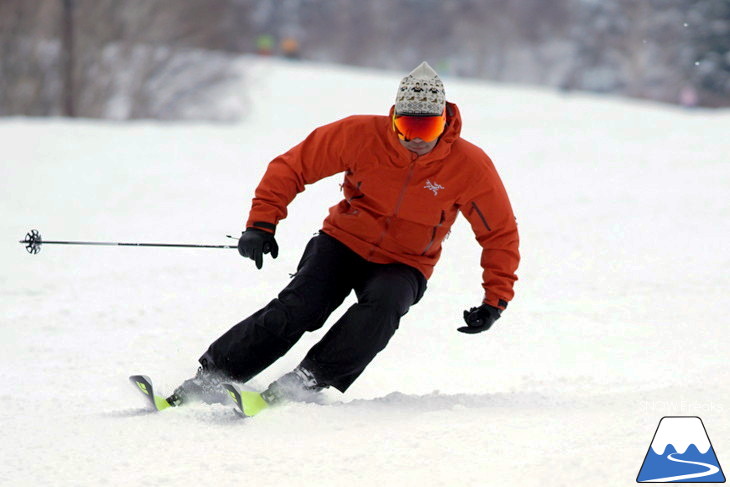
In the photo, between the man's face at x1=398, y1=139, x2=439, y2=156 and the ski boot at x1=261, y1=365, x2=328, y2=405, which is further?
the man's face at x1=398, y1=139, x2=439, y2=156

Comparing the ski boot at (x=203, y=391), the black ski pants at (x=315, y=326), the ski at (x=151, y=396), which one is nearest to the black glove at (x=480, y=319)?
the black ski pants at (x=315, y=326)

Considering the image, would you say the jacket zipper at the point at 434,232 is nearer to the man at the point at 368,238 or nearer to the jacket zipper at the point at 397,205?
the man at the point at 368,238

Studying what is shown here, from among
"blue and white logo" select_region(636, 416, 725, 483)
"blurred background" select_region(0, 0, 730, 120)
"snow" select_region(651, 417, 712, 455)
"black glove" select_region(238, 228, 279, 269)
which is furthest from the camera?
"blurred background" select_region(0, 0, 730, 120)

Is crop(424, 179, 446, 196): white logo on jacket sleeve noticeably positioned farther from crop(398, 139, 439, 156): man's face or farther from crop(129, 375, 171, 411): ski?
crop(129, 375, 171, 411): ski

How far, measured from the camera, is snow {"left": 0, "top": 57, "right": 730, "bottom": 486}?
2.63m

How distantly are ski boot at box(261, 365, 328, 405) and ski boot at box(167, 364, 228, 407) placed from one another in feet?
0.53

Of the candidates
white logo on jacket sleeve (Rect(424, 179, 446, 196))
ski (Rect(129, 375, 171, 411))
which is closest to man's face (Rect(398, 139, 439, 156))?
white logo on jacket sleeve (Rect(424, 179, 446, 196))

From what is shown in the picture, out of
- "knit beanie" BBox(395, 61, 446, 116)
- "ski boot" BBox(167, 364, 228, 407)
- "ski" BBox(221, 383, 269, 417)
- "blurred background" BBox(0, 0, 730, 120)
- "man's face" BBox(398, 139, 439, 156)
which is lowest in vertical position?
"ski" BBox(221, 383, 269, 417)

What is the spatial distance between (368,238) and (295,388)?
632 millimetres

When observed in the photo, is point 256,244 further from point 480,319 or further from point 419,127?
point 480,319

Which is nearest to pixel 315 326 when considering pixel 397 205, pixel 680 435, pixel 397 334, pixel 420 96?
pixel 397 205

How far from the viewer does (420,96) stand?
3.32 metres

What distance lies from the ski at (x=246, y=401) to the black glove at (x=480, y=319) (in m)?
0.77

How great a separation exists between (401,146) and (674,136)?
11.0 meters
